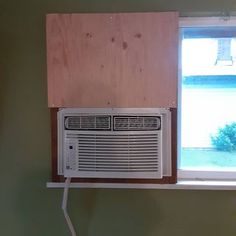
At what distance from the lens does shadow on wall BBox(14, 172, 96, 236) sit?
6.64 feet

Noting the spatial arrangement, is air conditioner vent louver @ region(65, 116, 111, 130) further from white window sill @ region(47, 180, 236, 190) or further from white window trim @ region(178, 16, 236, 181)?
white window trim @ region(178, 16, 236, 181)

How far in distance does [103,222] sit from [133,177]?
0.33m

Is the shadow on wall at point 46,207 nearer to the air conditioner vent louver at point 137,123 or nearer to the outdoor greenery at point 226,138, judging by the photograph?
the air conditioner vent louver at point 137,123

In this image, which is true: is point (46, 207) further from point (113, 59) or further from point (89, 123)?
point (113, 59)

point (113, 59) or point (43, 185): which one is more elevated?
point (113, 59)

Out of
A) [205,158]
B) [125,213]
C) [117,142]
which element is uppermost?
[117,142]

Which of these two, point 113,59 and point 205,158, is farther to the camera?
point 205,158

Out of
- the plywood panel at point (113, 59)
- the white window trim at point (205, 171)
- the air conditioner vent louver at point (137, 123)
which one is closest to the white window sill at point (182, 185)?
the white window trim at point (205, 171)

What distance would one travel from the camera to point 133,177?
193 centimetres

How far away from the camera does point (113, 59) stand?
6.32ft

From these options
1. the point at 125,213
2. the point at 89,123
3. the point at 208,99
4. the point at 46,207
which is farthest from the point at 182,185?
→ the point at 46,207

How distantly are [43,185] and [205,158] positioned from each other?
944 mm

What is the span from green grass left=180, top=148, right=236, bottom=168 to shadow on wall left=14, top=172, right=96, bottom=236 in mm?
583

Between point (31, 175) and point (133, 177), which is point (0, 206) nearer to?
point (31, 175)
